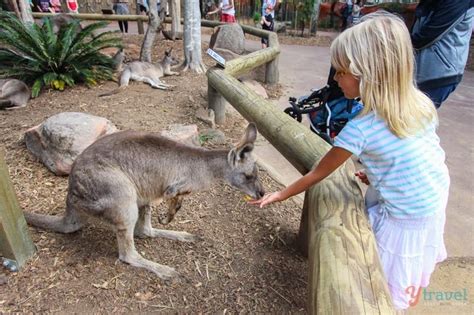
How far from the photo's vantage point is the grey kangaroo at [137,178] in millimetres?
2045

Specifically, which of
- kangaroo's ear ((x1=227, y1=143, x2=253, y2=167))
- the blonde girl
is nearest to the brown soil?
kangaroo's ear ((x1=227, y1=143, x2=253, y2=167))

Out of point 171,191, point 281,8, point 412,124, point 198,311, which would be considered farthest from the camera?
point 281,8

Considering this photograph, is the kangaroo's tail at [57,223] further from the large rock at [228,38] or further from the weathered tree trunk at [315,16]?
the weathered tree trunk at [315,16]

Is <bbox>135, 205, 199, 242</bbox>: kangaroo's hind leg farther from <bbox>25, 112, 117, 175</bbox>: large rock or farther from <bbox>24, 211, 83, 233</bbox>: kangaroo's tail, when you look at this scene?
<bbox>25, 112, 117, 175</bbox>: large rock

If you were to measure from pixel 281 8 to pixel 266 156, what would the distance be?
1465cm

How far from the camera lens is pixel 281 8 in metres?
16.9

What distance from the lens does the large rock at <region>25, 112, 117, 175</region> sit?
3.06m

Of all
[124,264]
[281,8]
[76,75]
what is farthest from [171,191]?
[281,8]

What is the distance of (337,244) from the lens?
144 cm

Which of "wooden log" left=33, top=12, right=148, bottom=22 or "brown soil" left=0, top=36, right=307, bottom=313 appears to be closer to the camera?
"brown soil" left=0, top=36, right=307, bottom=313

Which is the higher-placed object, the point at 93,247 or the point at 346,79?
the point at 346,79

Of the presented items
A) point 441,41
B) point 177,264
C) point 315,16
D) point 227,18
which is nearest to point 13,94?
point 177,264

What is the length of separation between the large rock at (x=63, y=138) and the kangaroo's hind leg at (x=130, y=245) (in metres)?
1.24

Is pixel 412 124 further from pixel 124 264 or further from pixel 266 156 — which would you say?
pixel 266 156
